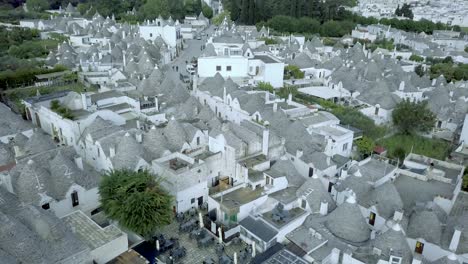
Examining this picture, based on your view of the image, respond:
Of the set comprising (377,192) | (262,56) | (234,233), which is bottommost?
(234,233)

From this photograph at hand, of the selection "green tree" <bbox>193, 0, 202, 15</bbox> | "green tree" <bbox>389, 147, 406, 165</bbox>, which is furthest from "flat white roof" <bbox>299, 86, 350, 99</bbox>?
"green tree" <bbox>193, 0, 202, 15</bbox>

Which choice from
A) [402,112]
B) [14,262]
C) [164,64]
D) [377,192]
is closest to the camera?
[14,262]

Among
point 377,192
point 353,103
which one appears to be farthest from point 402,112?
point 377,192

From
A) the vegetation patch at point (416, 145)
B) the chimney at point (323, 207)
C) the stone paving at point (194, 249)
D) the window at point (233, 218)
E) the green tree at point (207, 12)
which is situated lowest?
the stone paving at point (194, 249)

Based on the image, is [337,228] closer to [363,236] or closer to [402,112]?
[363,236]

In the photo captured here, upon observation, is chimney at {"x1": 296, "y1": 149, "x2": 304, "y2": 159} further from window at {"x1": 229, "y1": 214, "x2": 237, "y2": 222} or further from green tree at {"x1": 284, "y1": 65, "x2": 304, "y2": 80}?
green tree at {"x1": 284, "y1": 65, "x2": 304, "y2": 80}

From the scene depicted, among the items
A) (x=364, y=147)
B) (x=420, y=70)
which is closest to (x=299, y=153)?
(x=364, y=147)

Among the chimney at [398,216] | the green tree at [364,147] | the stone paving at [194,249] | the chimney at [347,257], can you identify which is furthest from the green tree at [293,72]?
the chimney at [347,257]

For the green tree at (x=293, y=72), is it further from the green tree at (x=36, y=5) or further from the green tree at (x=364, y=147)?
the green tree at (x=36, y=5)
